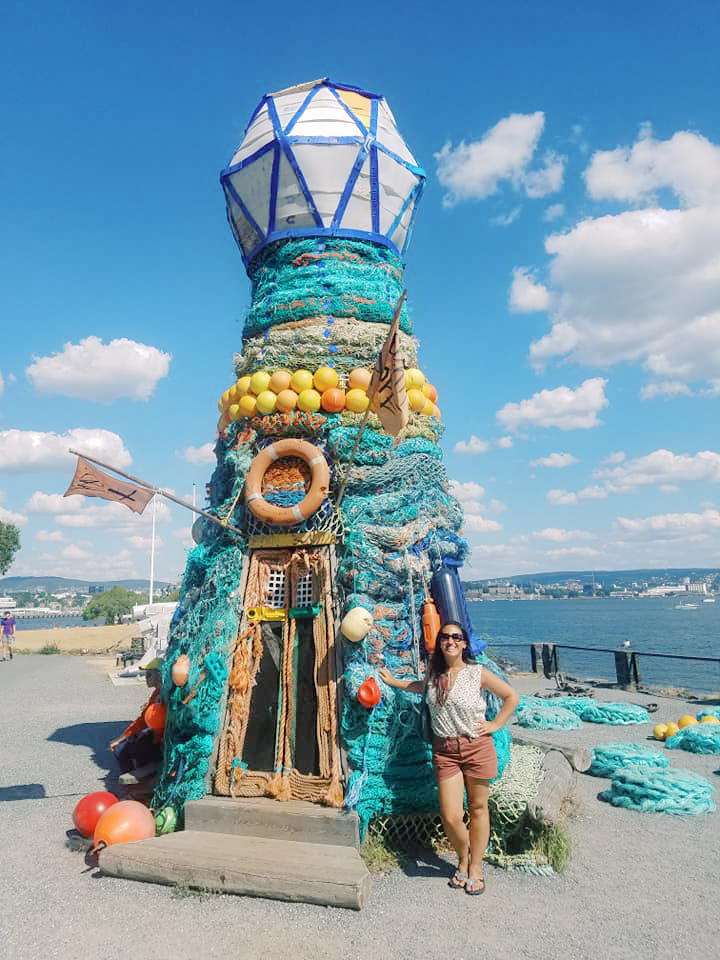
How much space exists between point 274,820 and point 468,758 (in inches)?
74.9

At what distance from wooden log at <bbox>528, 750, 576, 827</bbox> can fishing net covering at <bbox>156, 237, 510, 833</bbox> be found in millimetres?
486

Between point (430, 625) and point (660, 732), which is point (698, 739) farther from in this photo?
point (430, 625)

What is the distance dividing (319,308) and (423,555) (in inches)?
130

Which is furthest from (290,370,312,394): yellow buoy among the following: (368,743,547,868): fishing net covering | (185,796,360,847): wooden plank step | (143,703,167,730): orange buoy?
(368,743,547,868): fishing net covering

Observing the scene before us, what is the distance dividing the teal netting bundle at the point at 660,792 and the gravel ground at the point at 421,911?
164 mm

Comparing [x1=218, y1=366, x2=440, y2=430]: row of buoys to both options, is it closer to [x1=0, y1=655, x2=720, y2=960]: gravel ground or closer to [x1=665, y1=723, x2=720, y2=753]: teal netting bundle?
[x1=0, y1=655, x2=720, y2=960]: gravel ground

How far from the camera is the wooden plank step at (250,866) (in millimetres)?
4465

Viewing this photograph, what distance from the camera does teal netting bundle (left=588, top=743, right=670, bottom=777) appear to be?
7.72m

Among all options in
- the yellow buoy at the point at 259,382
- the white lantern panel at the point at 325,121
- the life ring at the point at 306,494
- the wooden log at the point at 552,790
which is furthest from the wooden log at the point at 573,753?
the white lantern panel at the point at 325,121

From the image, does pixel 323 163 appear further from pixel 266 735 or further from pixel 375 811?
pixel 375 811

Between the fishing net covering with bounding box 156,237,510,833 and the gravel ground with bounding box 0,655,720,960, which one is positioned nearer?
the gravel ground with bounding box 0,655,720,960

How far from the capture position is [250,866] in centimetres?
468

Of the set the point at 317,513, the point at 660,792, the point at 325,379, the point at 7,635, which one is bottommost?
the point at 660,792

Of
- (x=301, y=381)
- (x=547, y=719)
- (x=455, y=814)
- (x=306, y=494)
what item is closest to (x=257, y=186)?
(x=301, y=381)
